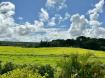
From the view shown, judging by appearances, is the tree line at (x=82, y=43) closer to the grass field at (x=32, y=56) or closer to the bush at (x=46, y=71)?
the grass field at (x=32, y=56)

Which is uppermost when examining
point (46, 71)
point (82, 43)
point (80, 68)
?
point (82, 43)

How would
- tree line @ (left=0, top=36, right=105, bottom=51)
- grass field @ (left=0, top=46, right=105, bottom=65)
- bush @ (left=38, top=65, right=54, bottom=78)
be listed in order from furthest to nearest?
tree line @ (left=0, top=36, right=105, bottom=51) → grass field @ (left=0, top=46, right=105, bottom=65) → bush @ (left=38, top=65, right=54, bottom=78)

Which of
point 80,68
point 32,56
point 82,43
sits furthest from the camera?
point 82,43

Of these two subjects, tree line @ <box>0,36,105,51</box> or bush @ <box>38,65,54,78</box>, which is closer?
bush @ <box>38,65,54,78</box>

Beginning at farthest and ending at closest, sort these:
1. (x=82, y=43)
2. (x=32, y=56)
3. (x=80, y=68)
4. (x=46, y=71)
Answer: (x=82, y=43)
(x=32, y=56)
(x=46, y=71)
(x=80, y=68)

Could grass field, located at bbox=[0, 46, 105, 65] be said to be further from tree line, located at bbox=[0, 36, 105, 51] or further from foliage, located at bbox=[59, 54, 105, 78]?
tree line, located at bbox=[0, 36, 105, 51]

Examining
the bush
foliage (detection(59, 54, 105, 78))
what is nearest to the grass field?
the bush

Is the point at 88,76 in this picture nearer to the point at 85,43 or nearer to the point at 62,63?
the point at 62,63

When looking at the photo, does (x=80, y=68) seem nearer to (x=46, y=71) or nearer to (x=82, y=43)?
(x=46, y=71)

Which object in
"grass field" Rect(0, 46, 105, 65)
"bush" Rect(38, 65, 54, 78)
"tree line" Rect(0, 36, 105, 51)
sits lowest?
"bush" Rect(38, 65, 54, 78)

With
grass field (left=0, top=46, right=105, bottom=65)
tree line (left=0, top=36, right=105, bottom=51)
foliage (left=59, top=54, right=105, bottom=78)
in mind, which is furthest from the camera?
tree line (left=0, top=36, right=105, bottom=51)

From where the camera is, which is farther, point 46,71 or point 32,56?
point 32,56

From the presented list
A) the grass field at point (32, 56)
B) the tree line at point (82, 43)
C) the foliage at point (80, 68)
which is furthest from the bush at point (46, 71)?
the tree line at point (82, 43)

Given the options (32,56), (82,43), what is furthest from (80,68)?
(82,43)
